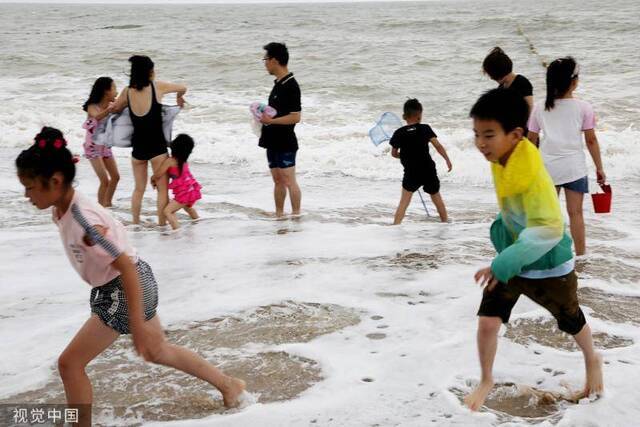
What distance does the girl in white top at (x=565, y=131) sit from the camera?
5.59 meters

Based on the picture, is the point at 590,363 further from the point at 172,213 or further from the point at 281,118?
the point at 172,213

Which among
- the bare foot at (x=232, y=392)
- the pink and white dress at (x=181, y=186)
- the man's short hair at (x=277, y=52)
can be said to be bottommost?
the bare foot at (x=232, y=392)

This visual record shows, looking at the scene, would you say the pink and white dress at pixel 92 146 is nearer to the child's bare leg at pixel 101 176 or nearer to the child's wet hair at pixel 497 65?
the child's bare leg at pixel 101 176

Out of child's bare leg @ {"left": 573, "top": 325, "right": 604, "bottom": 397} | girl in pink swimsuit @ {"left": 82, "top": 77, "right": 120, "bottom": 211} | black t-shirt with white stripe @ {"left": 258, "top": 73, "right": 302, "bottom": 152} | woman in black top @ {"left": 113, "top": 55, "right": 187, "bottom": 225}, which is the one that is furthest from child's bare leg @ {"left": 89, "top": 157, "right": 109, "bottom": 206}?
child's bare leg @ {"left": 573, "top": 325, "right": 604, "bottom": 397}

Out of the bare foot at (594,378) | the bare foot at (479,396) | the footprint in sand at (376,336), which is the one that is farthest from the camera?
the footprint in sand at (376,336)

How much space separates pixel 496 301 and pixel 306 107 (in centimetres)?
1479

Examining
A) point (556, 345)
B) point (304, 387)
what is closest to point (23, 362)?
point (304, 387)

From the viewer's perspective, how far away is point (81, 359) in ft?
10.8

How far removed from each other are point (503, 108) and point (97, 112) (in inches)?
236

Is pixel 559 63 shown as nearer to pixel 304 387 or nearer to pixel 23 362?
pixel 304 387

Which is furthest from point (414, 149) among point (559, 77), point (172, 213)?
point (172, 213)

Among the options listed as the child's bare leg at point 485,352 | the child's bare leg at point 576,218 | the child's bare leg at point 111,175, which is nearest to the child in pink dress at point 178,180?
the child's bare leg at point 111,175

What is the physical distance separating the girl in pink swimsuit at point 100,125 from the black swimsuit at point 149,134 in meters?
0.39

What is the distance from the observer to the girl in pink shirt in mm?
3117
